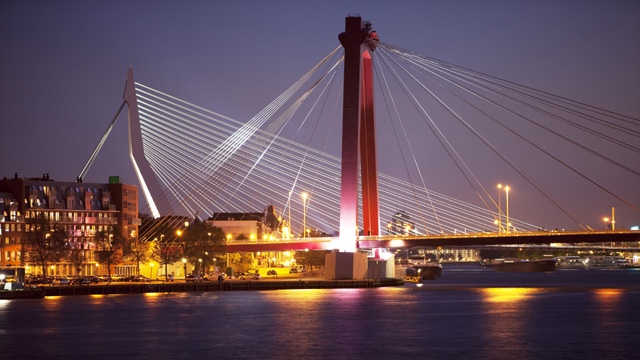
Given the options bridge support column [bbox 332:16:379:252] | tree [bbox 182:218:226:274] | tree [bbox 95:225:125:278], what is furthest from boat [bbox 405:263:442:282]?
tree [bbox 95:225:125:278]

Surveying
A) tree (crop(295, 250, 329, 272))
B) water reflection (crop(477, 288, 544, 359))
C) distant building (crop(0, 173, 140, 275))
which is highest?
distant building (crop(0, 173, 140, 275))

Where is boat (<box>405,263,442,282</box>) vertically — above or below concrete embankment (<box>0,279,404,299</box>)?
below

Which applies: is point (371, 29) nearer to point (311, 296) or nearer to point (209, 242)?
point (311, 296)

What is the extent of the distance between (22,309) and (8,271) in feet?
62.1

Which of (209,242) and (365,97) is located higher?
(365,97)

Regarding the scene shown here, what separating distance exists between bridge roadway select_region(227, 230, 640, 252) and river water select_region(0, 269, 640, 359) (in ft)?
17.6

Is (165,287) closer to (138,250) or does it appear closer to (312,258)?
(138,250)

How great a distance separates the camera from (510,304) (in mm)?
71688

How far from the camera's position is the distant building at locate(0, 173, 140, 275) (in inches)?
4855

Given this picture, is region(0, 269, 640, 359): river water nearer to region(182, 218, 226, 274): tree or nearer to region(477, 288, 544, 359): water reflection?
region(477, 288, 544, 359): water reflection

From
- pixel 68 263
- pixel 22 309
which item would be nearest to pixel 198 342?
pixel 22 309

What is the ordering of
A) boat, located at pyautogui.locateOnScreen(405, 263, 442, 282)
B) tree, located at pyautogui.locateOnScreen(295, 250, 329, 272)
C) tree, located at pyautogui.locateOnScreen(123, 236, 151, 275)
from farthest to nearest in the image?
tree, located at pyautogui.locateOnScreen(295, 250, 329, 272) < boat, located at pyautogui.locateOnScreen(405, 263, 442, 282) < tree, located at pyautogui.locateOnScreen(123, 236, 151, 275)

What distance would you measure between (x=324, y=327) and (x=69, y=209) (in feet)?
289

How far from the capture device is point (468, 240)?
86.8 meters
